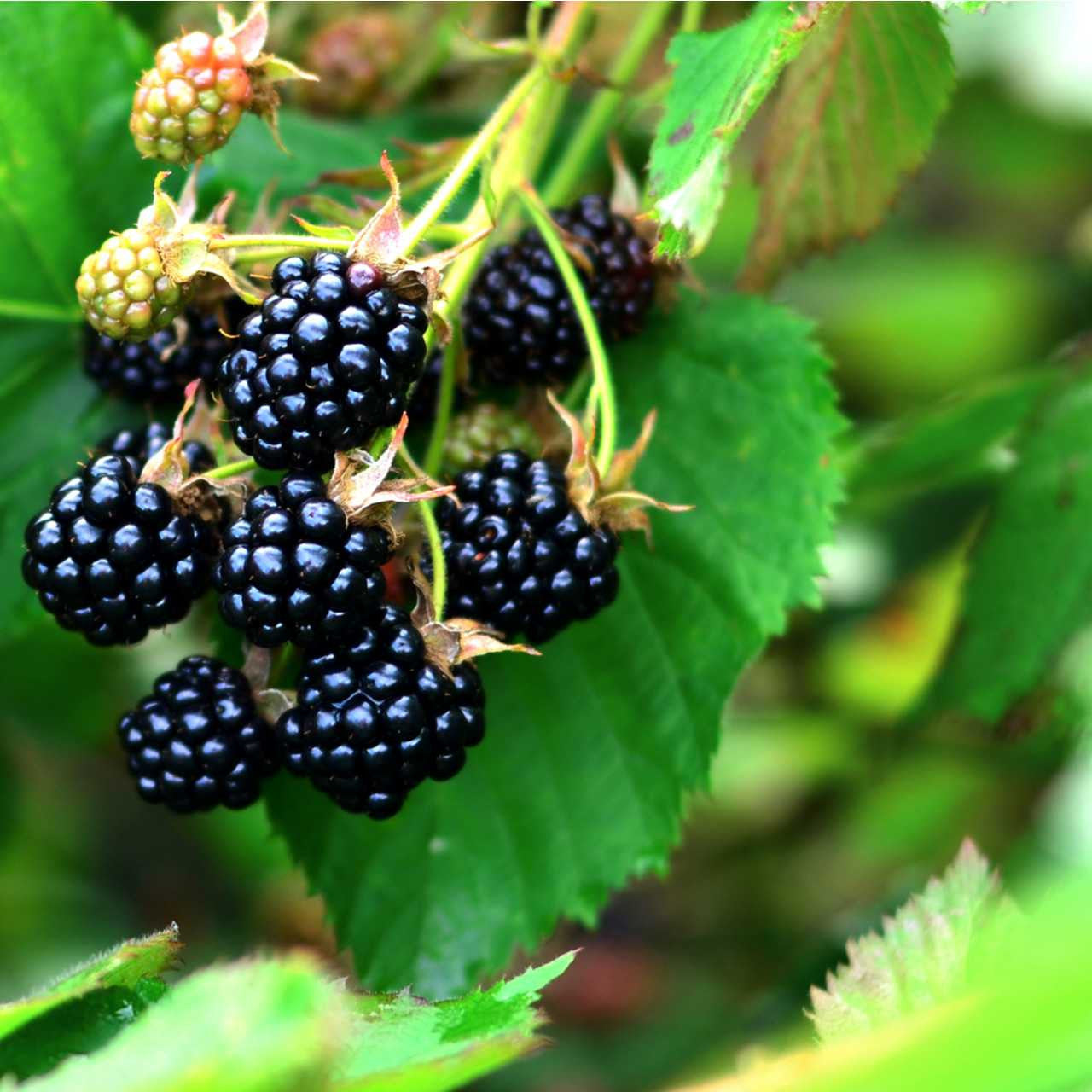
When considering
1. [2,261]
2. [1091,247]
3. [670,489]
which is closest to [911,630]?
[1091,247]

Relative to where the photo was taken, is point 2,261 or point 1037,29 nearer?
point 2,261

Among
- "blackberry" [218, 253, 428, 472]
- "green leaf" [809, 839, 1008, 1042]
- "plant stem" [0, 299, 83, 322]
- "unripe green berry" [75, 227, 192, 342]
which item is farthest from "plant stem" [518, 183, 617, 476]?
"plant stem" [0, 299, 83, 322]

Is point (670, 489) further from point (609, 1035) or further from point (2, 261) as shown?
point (609, 1035)

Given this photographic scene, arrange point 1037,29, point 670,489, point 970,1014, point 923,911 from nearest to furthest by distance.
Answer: point 970,1014 → point 923,911 → point 670,489 → point 1037,29

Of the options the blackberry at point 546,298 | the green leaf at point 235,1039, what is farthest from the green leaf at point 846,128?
the green leaf at point 235,1039

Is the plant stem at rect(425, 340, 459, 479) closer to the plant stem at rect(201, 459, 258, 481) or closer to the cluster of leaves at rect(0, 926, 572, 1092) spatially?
the plant stem at rect(201, 459, 258, 481)

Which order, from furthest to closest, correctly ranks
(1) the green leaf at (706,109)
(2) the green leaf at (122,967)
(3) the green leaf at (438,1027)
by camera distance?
(1) the green leaf at (706,109) → (2) the green leaf at (122,967) → (3) the green leaf at (438,1027)

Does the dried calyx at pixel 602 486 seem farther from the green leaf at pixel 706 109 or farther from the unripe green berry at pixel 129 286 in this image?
the unripe green berry at pixel 129 286

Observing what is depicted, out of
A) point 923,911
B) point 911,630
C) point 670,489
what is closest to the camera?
point 923,911
